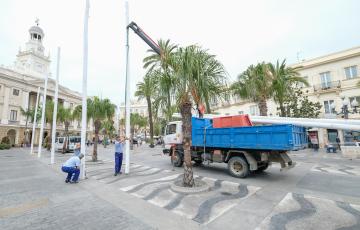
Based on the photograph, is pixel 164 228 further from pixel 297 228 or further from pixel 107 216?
pixel 297 228

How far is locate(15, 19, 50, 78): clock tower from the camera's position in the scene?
168 feet

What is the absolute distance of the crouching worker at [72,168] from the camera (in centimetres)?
765

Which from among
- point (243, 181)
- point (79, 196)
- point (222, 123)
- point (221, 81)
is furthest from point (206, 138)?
point (79, 196)

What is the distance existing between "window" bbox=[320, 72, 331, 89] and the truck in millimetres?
21784

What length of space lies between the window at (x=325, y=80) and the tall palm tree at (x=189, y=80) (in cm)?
2585

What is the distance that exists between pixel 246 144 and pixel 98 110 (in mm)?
10716

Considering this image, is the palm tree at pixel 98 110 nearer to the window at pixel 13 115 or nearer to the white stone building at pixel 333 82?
the white stone building at pixel 333 82

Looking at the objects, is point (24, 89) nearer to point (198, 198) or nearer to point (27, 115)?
point (27, 115)

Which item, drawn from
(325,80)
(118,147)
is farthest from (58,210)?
(325,80)

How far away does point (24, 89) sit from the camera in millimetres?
44031

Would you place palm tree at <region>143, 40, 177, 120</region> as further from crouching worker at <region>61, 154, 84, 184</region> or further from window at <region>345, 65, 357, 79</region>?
window at <region>345, 65, 357, 79</region>

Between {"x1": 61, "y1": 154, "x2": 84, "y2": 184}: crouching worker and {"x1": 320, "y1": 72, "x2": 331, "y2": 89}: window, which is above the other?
{"x1": 320, "y1": 72, "x2": 331, "y2": 89}: window

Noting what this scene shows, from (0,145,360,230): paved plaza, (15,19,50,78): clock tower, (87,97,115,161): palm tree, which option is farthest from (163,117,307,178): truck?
(15,19,50,78): clock tower

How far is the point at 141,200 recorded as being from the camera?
5.62m
